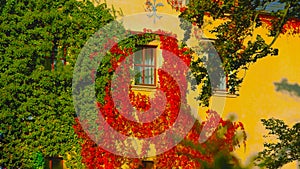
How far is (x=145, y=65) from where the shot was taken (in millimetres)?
15805

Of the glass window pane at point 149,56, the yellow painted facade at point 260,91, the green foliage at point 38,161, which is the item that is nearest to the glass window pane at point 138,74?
the glass window pane at point 149,56

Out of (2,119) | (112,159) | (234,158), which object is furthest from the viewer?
(112,159)

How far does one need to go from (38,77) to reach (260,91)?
7466 mm

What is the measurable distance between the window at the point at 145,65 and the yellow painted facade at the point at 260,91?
70cm

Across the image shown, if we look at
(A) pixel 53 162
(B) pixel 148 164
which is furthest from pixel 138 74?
(A) pixel 53 162

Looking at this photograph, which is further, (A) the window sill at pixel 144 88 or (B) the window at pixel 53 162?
(A) the window sill at pixel 144 88

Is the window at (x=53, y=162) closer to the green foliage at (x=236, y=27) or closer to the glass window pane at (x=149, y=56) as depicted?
the glass window pane at (x=149, y=56)

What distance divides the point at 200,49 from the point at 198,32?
3.17 feet

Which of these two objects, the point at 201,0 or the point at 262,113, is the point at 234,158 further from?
the point at 262,113

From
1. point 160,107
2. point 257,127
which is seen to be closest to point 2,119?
point 160,107

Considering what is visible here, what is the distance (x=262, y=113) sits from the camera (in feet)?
56.7

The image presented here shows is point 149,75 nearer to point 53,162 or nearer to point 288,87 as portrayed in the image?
point 53,162

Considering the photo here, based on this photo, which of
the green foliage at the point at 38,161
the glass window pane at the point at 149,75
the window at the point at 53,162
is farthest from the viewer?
the glass window pane at the point at 149,75

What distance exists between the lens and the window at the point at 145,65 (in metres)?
15.6
